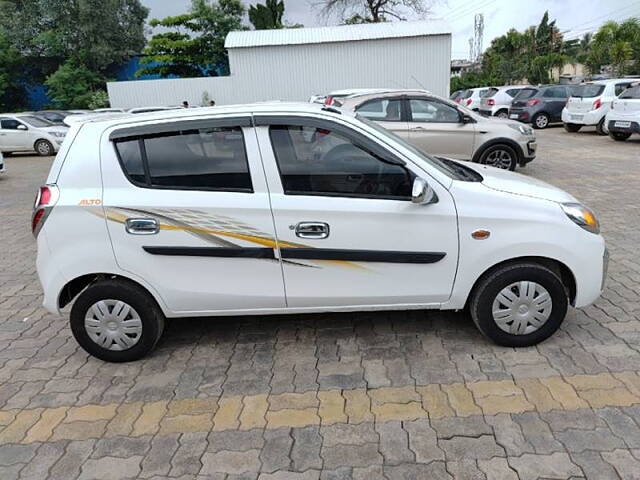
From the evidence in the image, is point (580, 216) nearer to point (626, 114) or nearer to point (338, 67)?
point (626, 114)

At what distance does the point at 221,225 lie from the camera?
9.64 ft

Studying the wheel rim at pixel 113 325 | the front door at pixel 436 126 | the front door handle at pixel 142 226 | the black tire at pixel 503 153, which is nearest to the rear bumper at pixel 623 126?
the black tire at pixel 503 153

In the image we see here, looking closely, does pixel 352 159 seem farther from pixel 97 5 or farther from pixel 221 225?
pixel 97 5

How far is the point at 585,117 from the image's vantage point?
14586mm

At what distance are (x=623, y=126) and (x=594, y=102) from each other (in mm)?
2579

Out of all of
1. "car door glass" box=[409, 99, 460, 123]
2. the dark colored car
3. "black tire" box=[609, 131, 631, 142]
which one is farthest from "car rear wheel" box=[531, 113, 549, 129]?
"car door glass" box=[409, 99, 460, 123]

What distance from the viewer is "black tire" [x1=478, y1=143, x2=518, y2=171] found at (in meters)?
8.26

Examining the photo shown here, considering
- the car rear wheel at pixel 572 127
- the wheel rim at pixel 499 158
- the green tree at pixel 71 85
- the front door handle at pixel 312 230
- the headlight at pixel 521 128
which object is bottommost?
the car rear wheel at pixel 572 127

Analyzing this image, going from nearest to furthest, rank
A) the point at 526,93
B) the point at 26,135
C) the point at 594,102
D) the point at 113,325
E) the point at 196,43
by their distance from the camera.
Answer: the point at 113,325 < the point at 594,102 < the point at 26,135 < the point at 526,93 < the point at 196,43

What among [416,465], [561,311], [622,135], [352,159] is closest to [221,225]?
[352,159]

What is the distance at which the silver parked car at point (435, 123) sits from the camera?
8000mm

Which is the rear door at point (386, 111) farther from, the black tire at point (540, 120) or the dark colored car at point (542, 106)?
the black tire at point (540, 120)

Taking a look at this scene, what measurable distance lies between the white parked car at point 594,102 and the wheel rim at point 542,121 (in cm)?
234

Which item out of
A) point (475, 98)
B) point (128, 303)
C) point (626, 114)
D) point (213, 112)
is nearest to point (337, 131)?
point (213, 112)
